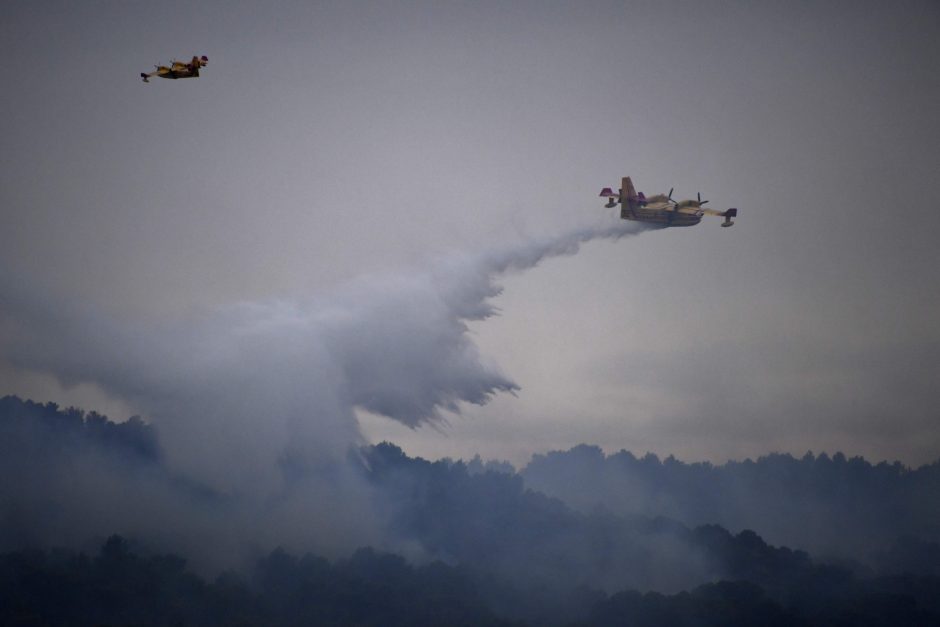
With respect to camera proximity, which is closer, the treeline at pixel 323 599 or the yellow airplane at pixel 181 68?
the yellow airplane at pixel 181 68

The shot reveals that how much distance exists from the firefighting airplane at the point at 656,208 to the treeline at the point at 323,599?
91.7m

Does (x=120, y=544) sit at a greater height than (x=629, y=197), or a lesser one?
lesser

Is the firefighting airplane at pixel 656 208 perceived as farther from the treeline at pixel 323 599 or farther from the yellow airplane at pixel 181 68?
the treeline at pixel 323 599

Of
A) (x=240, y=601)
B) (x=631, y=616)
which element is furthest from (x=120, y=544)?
(x=631, y=616)

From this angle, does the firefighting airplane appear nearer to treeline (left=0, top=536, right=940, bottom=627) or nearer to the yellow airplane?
the yellow airplane

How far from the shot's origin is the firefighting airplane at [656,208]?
3647 inches

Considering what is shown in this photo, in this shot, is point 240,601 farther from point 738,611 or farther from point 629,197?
point 629,197

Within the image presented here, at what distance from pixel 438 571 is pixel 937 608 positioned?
336ft

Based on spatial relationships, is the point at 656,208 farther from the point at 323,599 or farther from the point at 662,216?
the point at 323,599

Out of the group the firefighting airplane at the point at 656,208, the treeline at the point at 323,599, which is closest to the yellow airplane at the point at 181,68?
the firefighting airplane at the point at 656,208

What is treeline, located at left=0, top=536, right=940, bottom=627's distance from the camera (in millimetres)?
149250

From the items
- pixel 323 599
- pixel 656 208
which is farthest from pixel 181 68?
pixel 323 599

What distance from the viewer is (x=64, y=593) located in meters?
150

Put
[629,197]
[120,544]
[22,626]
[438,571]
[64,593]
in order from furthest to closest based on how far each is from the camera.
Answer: [438,571]
[120,544]
[64,593]
[22,626]
[629,197]
